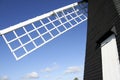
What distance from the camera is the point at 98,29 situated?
9.04m

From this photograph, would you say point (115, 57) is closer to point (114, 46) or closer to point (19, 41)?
point (114, 46)

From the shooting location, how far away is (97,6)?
9.76 metres

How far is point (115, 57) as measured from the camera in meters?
6.70

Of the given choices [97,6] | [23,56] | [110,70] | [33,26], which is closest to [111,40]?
[110,70]

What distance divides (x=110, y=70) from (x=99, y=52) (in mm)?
1451

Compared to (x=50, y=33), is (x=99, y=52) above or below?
below

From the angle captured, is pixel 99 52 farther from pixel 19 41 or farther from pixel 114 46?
pixel 19 41

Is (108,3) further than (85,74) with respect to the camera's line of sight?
No

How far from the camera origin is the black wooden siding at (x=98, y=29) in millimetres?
7406

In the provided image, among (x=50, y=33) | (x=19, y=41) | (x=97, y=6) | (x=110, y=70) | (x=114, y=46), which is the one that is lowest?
(x=110, y=70)

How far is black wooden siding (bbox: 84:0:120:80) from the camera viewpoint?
292 inches

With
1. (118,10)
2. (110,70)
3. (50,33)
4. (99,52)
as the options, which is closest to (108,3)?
(118,10)

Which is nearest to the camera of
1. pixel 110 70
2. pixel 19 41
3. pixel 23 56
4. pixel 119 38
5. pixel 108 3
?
pixel 119 38

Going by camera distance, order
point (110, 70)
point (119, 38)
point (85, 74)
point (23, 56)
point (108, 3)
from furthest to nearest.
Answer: point (85, 74), point (23, 56), point (108, 3), point (110, 70), point (119, 38)
